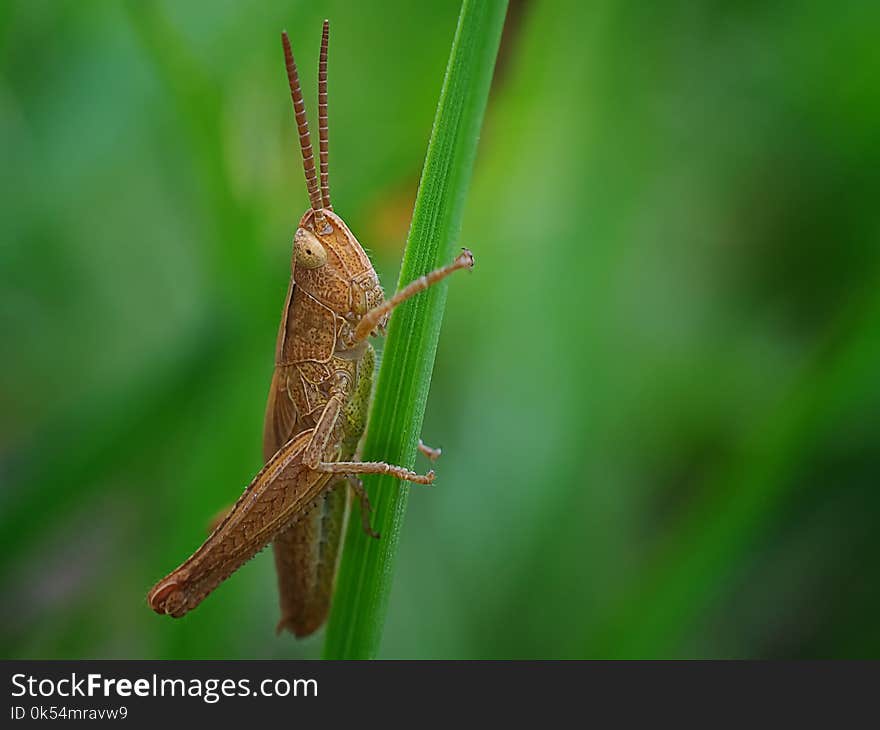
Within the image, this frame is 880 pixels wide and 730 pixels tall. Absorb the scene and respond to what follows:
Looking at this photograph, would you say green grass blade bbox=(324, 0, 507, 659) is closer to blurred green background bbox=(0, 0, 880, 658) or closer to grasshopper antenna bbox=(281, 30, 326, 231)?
grasshopper antenna bbox=(281, 30, 326, 231)

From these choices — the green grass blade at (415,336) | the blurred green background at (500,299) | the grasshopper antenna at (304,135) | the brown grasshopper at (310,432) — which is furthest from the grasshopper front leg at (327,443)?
the grasshopper antenna at (304,135)

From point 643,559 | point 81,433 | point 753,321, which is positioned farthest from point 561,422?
point 81,433

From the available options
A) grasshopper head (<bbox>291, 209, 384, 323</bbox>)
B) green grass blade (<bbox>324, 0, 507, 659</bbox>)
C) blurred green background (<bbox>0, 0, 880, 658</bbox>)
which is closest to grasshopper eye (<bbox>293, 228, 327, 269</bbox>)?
grasshopper head (<bbox>291, 209, 384, 323</bbox>)

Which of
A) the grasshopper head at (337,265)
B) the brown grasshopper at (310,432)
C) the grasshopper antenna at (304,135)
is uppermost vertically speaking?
the grasshopper antenna at (304,135)

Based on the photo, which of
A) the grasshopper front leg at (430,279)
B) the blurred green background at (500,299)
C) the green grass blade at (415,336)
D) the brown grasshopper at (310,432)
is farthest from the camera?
the blurred green background at (500,299)

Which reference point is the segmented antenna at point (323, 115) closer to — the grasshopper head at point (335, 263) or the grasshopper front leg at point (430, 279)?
the grasshopper head at point (335, 263)

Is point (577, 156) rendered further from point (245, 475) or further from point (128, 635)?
point (128, 635)

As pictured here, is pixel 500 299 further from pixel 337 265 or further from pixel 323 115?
pixel 323 115
